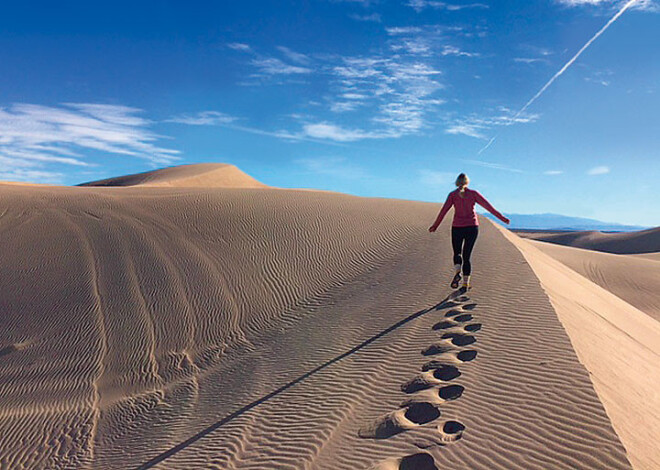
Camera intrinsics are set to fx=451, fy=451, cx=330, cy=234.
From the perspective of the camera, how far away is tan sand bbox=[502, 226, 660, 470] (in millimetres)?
3556

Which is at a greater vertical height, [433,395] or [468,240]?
[468,240]

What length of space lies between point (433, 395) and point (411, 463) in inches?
43.0

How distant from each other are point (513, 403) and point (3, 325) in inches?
396

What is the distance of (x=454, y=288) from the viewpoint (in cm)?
801

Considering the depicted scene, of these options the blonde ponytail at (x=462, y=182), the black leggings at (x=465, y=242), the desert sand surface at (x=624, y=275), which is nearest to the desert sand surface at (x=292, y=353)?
the black leggings at (x=465, y=242)

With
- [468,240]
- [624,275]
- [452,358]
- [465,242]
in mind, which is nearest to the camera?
[452,358]

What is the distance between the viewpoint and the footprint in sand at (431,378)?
15.7ft

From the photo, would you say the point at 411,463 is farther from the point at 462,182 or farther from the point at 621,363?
the point at 462,182

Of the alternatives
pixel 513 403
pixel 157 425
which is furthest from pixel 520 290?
pixel 157 425

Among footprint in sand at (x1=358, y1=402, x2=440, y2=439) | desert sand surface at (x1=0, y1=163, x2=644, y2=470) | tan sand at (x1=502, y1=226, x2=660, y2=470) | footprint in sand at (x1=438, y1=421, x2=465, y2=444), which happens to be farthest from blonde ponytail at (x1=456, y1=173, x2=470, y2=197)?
footprint in sand at (x1=438, y1=421, x2=465, y2=444)

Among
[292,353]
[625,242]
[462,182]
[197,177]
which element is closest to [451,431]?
[292,353]

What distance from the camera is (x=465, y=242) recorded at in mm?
7699

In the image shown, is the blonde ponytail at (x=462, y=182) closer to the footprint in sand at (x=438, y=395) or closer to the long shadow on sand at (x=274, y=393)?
the long shadow on sand at (x=274, y=393)

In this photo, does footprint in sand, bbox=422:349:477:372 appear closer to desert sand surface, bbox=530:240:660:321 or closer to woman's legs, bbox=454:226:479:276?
woman's legs, bbox=454:226:479:276
